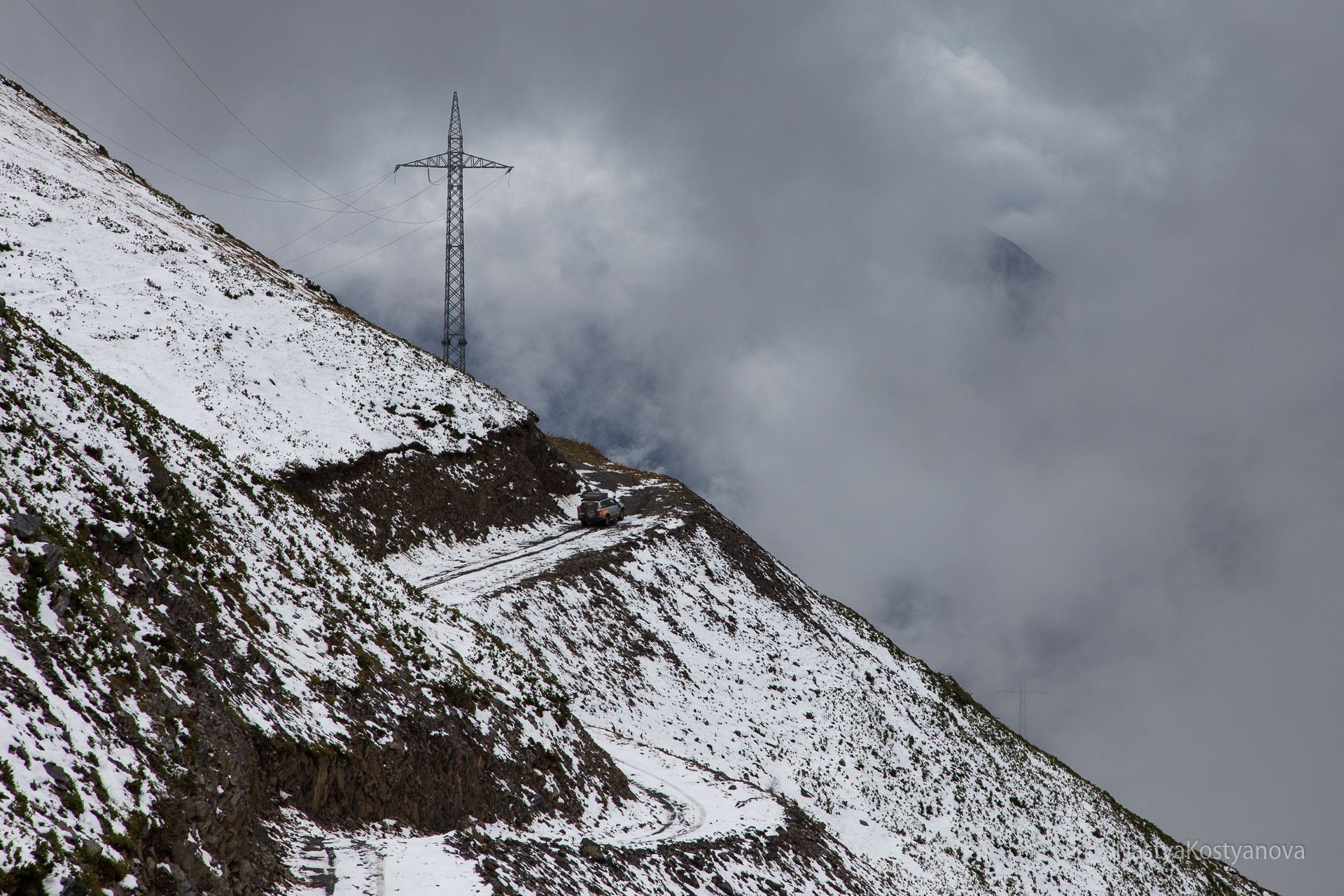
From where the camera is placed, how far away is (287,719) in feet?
45.8

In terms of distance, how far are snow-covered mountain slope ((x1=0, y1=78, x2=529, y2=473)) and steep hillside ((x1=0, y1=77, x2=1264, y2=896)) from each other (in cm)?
23

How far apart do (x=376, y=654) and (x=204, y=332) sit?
32921 millimetres

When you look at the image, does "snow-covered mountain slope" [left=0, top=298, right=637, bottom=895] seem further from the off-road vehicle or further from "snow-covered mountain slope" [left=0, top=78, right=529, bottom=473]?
the off-road vehicle

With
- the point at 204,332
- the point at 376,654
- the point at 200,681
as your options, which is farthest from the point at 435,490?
the point at 200,681

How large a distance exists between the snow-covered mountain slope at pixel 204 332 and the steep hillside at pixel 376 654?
233 millimetres

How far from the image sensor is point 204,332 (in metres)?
43.7

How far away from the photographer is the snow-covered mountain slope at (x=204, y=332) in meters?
39.1

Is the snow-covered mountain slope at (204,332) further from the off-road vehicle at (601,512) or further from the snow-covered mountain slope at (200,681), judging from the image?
the snow-covered mountain slope at (200,681)

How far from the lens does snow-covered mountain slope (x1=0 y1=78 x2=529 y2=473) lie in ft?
128

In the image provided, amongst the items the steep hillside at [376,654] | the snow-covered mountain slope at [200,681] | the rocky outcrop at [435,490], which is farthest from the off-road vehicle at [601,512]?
the snow-covered mountain slope at [200,681]

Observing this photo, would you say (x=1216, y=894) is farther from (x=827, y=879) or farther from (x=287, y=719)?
(x=287, y=719)

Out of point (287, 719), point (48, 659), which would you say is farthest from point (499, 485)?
point (48, 659)

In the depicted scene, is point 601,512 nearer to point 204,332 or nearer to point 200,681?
point 204,332

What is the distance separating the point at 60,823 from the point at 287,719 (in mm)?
5560
